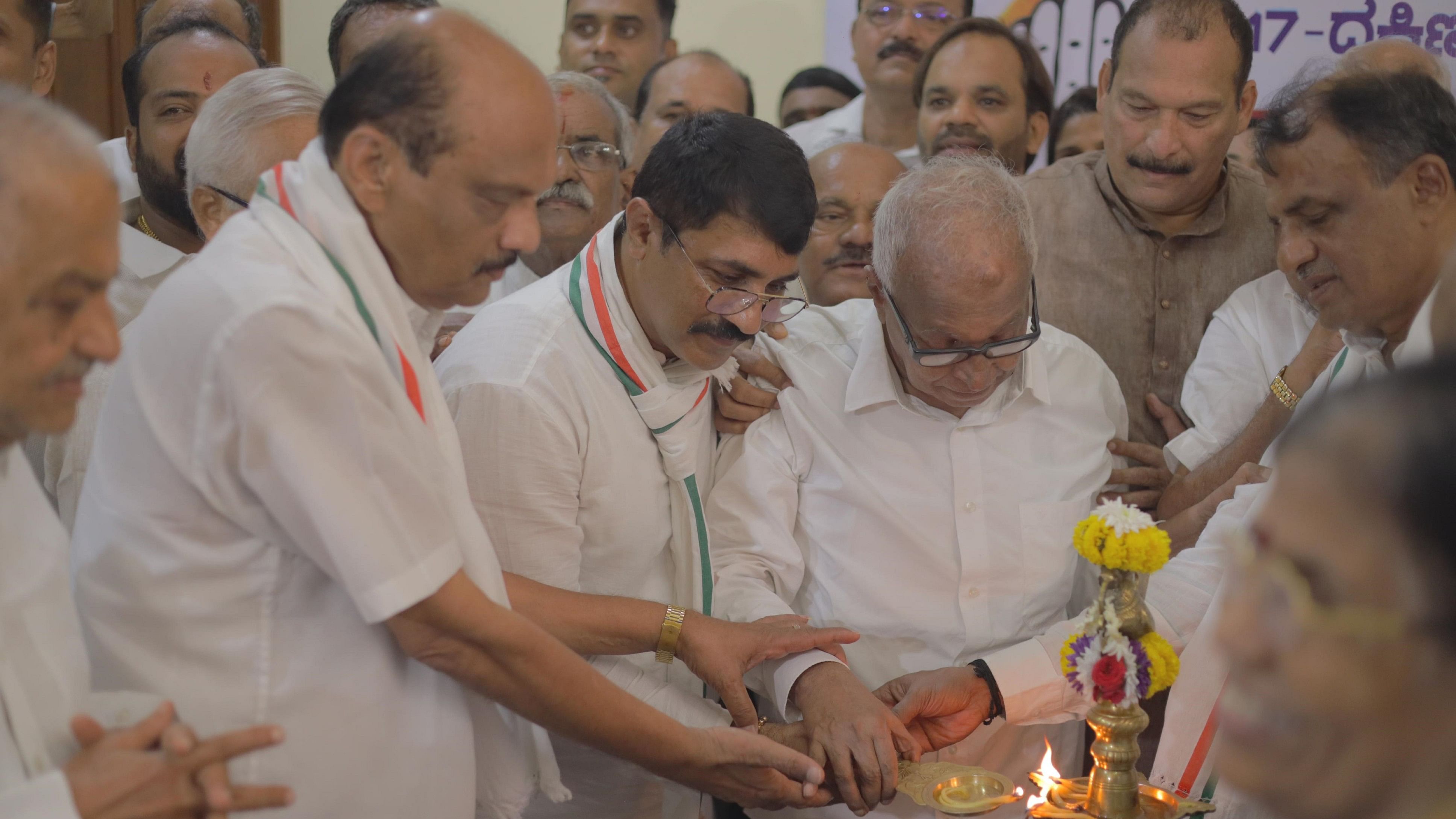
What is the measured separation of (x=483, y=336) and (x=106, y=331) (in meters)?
1.17

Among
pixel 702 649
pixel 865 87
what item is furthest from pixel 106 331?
pixel 865 87

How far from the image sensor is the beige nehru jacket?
11.7 ft

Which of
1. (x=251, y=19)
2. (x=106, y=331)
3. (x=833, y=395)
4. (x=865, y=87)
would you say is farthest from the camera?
(x=865, y=87)

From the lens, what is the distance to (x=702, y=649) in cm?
258

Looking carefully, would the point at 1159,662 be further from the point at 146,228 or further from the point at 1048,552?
the point at 146,228

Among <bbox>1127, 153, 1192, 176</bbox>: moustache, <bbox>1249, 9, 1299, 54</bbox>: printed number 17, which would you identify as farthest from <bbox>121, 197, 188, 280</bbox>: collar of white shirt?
<bbox>1249, 9, 1299, 54</bbox>: printed number 17

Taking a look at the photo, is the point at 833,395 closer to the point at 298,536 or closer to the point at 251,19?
the point at 298,536

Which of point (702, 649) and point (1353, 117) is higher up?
point (1353, 117)

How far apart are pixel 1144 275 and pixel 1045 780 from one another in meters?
1.81

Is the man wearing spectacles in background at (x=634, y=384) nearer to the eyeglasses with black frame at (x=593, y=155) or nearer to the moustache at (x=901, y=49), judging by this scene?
the eyeglasses with black frame at (x=593, y=155)

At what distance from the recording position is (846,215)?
3.90m

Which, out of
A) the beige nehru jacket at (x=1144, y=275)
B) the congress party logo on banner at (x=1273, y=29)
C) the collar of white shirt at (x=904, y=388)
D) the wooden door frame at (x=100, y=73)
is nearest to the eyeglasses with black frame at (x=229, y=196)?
the collar of white shirt at (x=904, y=388)

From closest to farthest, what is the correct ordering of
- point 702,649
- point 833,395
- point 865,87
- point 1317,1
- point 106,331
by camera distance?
point 106,331, point 702,649, point 833,395, point 865,87, point 1317,1

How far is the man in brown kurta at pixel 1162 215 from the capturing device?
3.51m
